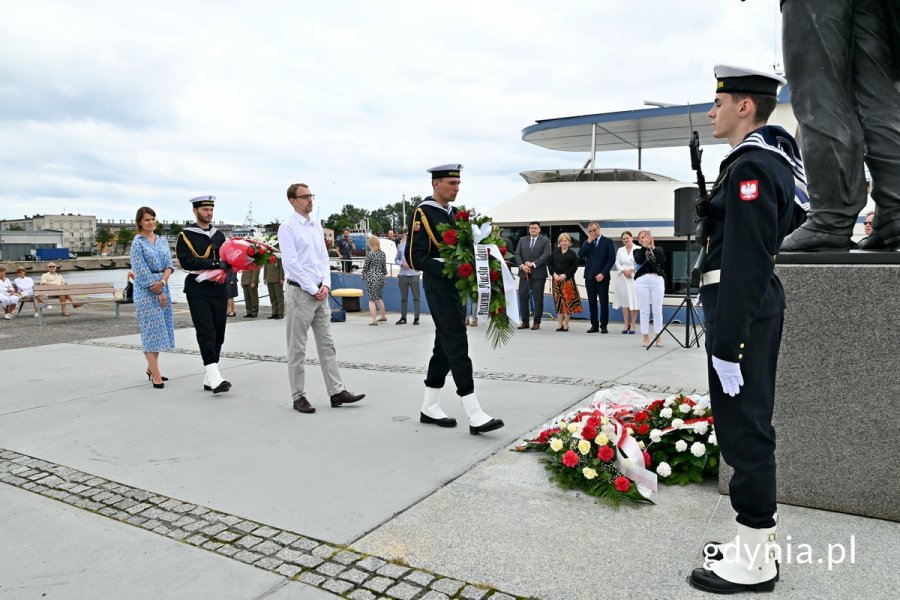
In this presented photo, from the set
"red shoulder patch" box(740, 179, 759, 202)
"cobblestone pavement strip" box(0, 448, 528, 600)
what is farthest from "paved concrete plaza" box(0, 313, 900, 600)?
"red shoulder patch" box(740, 179, 759, 202)

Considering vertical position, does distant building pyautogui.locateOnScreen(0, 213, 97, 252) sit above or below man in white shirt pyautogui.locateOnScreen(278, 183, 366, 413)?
above

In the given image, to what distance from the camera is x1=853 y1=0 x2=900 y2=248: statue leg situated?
11.7 ft

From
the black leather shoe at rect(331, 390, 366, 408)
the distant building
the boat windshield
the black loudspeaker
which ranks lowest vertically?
the black leather shoe at rect(331, 390, 366, 408)

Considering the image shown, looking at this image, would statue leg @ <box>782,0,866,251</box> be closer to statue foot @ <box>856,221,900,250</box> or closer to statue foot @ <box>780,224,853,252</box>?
statue foot @ <box>780,224,853,252</box>

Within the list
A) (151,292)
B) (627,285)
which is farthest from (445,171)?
(627,285)

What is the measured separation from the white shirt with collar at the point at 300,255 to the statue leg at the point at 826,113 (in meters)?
3.99

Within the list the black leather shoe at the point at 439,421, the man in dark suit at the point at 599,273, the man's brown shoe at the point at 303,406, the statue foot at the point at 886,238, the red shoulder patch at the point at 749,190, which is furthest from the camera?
the man in dark suit at the point at 599,273

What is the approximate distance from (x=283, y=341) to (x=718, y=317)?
9.16m

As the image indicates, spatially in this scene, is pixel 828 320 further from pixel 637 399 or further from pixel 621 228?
pixel 621 228

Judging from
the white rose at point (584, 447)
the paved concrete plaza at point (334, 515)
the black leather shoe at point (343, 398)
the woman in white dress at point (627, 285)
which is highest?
the woman in white dress at point (627, 285)

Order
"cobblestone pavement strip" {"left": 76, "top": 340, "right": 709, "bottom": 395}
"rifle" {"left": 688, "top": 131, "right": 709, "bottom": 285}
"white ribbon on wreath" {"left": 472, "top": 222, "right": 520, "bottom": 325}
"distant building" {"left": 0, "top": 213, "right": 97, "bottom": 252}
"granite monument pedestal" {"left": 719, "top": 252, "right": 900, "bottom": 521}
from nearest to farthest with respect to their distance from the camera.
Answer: "rifle" {"left": 688, "top": 131, "right": 709, "bottom": 285}, "granite monument pedestal" {"left": 719, "top": 252, "right": 900, "bottom": 521}, "white ribbon on wreath" {"left": 472, "top": 222, "right": 520, "bottom": 325}, "cobblestone pavement strip" {"left": 76, "top": 340, "right": 709, "bottom": 395}, "distant building" {"left": 0, "top": 213, "right": 97, "bottom": 252}

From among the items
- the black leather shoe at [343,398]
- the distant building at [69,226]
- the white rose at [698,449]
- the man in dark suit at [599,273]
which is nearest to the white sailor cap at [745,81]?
the white rose at [698,449]

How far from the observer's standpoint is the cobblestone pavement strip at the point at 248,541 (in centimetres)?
279

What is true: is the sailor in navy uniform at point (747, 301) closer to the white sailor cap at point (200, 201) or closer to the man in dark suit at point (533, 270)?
the white sailor cap at point (200, 201)
